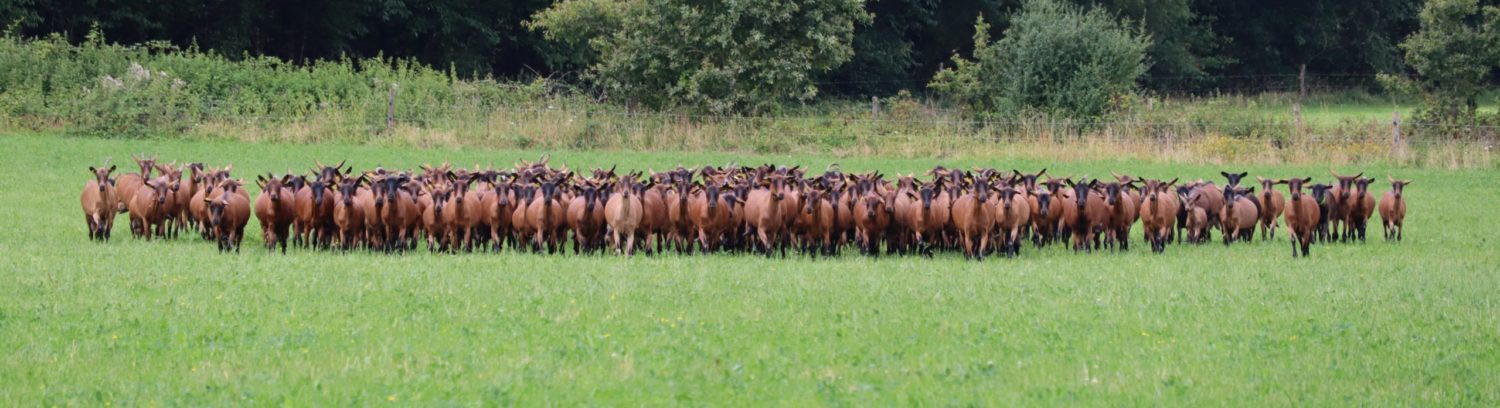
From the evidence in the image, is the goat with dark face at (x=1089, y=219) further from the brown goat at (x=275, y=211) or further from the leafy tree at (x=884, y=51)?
the leafy tree at (x=884, y=51)

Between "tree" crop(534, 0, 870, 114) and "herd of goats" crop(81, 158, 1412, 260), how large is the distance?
2179 cm

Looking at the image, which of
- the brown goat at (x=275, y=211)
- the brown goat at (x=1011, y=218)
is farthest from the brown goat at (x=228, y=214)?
the brown goat at (x=1011, y=218)

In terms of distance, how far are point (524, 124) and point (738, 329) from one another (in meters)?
30.1

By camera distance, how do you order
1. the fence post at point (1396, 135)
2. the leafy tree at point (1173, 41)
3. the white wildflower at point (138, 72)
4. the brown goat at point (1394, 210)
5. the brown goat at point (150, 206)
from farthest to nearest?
the leafy tree at point (1173, 41) < the white wildflower at point (138, 72) < the fence post at point (1396, 135) < the brown goat at point (1394, 210) < the brown goat at point (150, 206)

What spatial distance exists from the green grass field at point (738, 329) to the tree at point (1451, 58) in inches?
1058

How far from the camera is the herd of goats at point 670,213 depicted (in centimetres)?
2117

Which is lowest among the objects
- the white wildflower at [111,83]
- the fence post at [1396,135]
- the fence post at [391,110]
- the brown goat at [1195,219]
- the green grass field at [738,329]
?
the green grass field at [738,329]

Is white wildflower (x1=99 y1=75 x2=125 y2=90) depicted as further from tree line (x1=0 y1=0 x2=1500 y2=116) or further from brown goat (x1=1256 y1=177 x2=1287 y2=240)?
brown goat (x1=1256 y1=177 x2=1287 y2=240)

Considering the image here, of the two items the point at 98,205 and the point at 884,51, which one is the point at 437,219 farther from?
the point at 884,51

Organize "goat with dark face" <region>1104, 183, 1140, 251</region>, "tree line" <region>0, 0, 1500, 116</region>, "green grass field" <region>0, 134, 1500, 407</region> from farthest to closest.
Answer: "tree line" <region>0, 0, 1500, 116</region>
"goat with dark face" <region>1104, 183, 1140, 251</region>
"green grass field" <region>0, 134, 1500, 407</region>

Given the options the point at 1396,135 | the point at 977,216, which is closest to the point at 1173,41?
Answer: the point at 1396,135

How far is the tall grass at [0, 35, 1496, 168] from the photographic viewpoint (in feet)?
130

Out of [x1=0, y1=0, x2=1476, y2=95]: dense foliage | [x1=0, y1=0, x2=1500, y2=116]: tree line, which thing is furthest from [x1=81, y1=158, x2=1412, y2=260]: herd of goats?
[x1=0, y1=0, x2=1476, y2=95]: dense foliage

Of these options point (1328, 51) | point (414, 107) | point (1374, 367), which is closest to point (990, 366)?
point (1374, 367)
